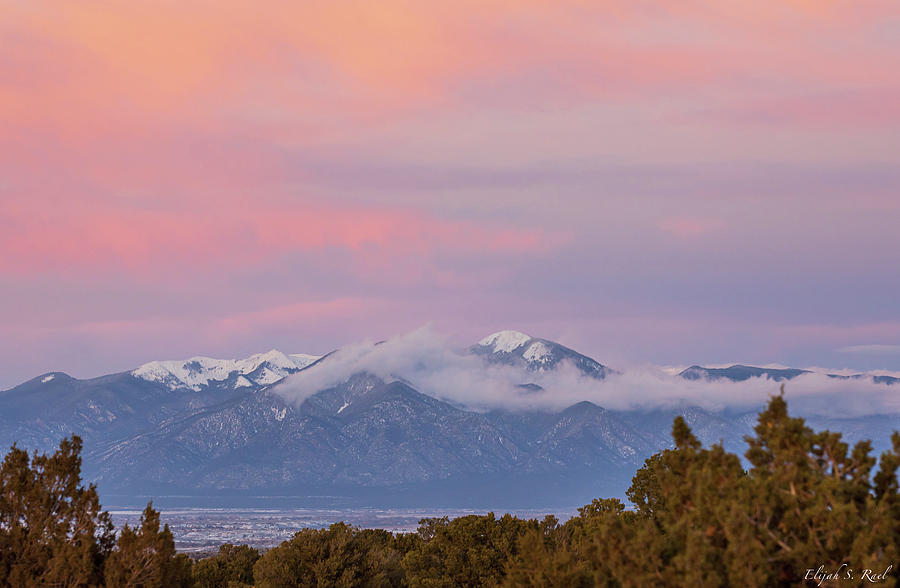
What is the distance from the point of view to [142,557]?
34344 mm

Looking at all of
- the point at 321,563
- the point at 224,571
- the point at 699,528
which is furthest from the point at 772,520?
the point at 224,571

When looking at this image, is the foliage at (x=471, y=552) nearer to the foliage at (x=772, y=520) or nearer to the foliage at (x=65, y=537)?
the foliage at (x=65, y=537)

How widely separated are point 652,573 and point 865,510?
17.5 ft

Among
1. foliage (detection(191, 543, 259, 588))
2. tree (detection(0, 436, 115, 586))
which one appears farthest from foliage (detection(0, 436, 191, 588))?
foliage (detection(191, 543, 259, 588))

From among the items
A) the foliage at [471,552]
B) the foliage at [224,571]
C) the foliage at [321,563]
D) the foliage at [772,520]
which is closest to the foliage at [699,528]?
the foliage at [772,520]

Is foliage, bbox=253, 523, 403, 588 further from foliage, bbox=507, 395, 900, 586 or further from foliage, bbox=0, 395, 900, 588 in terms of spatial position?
foliage, bbox=507, 395, 900, 586

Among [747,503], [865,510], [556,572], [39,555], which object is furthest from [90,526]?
[865,510]

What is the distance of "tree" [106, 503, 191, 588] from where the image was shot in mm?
33656

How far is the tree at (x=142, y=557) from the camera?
110 ft

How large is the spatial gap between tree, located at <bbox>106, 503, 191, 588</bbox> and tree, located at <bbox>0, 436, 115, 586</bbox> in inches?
38.0

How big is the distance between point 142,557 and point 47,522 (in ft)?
12.1

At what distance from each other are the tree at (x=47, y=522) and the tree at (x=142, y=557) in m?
0.96

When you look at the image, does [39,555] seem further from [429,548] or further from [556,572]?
[429,548]

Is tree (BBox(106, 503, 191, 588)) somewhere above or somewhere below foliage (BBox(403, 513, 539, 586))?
above
